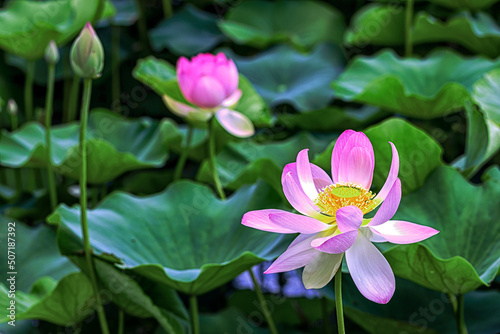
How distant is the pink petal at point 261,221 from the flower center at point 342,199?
56 millimetres

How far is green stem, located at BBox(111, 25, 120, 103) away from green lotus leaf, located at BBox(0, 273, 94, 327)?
0.87 metres

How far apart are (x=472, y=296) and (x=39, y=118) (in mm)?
1034

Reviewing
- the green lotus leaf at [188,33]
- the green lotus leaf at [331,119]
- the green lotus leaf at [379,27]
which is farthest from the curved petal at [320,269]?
the green lotus leaf at [188,33]

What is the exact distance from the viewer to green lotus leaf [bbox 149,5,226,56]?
1.60 m

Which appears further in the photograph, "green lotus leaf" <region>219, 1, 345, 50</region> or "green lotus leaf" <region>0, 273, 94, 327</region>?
"green lotus leaf" <region>219, 1, 345, 50</region>

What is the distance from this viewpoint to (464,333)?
2.51 ft

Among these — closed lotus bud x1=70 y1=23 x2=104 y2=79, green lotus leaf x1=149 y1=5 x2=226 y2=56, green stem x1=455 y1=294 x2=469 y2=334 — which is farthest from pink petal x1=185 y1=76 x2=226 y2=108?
green lotus leaf x1=149 y1=5 x2=226 y2=56

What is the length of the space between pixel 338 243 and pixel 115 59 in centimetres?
127

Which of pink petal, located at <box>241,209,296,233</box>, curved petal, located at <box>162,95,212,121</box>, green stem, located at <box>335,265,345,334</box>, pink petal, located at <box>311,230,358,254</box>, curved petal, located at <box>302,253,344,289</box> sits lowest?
curved petal, located at <box>162,95,212,121</box>

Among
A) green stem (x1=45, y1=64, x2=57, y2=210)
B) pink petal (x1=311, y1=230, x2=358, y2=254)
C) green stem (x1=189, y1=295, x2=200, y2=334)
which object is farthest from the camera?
green stem (x1=45, y1=64, x2=57, y2=210)

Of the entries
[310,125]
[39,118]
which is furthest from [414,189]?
[39,118]

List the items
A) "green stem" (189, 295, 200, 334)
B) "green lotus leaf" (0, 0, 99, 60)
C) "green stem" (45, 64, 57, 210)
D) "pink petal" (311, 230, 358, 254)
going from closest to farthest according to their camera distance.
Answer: "pink petal" (311, 230, 358, 254)
"green stem" (189, 295, 200, 334)
"green stem" (45, 64, 57, 210)
"green lotus leaf" (0, 0, 99, 60)

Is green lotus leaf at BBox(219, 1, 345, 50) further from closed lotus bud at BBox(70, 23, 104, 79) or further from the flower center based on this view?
the flower center

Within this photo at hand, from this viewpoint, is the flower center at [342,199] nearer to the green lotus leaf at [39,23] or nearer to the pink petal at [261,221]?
the pink petal at [261,221]
